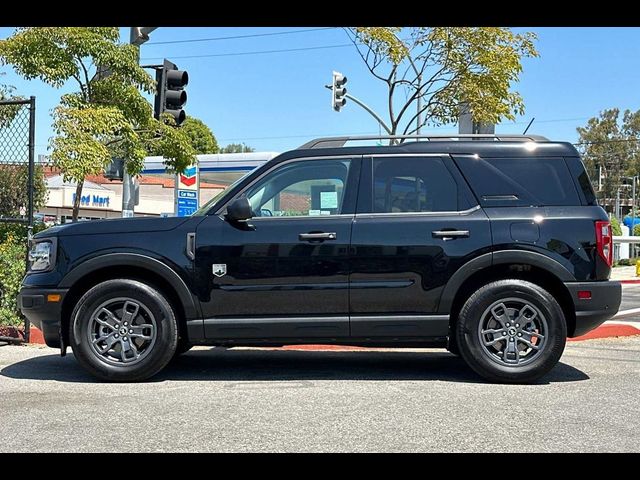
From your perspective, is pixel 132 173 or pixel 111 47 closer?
pixel 111 47

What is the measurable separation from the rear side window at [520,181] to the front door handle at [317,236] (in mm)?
1244

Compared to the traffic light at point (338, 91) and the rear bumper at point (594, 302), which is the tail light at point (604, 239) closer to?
the rear bumper at point (594, 302)

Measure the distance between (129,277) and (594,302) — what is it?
3775 mm

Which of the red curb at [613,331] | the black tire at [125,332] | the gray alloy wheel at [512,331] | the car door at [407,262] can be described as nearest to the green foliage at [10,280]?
the black tire at [125,332]

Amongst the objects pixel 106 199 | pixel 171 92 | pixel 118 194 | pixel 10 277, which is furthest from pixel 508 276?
pixel 118 194

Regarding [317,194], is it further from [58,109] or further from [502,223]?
[58,109]

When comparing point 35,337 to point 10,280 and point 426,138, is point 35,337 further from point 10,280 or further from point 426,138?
point 426,138

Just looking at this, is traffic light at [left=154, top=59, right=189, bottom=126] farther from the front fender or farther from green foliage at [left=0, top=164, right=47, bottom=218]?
the front fender

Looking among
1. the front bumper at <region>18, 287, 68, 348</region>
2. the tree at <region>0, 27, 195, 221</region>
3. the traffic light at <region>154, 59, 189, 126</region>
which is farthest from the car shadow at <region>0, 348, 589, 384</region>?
the traffic light at <region>154, 59, 189, 126</region>

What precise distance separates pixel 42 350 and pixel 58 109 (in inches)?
157

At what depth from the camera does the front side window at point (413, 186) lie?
19.5 ft

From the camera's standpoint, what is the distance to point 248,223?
586cm

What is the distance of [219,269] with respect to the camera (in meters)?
5.79
